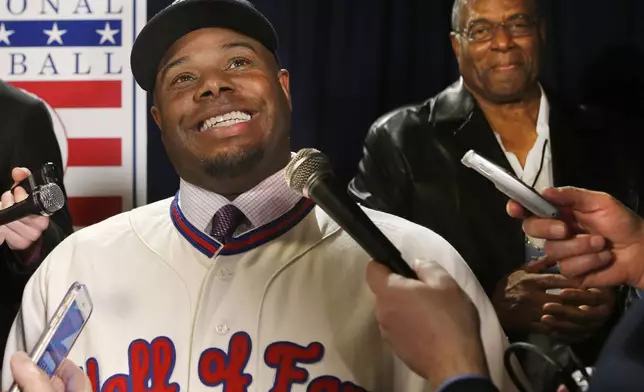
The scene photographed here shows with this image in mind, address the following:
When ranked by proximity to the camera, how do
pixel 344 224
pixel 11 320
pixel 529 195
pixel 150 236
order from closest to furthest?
pixel 344 224 < pixel 529 195 < pixel 150 236 < pixel 11 320

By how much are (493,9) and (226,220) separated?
503 mm

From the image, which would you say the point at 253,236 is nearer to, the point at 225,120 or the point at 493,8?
the point at 225,120

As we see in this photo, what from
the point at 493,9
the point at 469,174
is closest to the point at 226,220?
the point at 469,174

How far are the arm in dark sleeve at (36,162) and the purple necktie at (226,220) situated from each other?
331 mm

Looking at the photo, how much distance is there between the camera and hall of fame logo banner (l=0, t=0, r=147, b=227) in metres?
1.38

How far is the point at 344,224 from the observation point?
31.7 inches

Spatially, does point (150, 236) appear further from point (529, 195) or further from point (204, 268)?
point (529, 195)

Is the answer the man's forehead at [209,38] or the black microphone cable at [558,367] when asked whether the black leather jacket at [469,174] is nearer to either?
the black microphone cable at [558,367]

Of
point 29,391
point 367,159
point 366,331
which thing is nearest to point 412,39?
point 367,159

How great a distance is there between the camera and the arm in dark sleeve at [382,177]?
1237 millimetres

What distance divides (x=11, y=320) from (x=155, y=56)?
519 mm

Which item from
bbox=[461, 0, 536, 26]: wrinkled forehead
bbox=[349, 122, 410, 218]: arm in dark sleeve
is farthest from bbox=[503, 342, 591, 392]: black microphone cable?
bbox=[461, 0, 536, 26]: wrinkled forehead

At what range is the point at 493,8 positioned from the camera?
46.6 inches

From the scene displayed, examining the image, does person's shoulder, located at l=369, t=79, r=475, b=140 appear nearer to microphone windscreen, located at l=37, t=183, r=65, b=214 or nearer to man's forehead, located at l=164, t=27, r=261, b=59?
man's forehead, located at l=164, t=27, r=261, b=59
